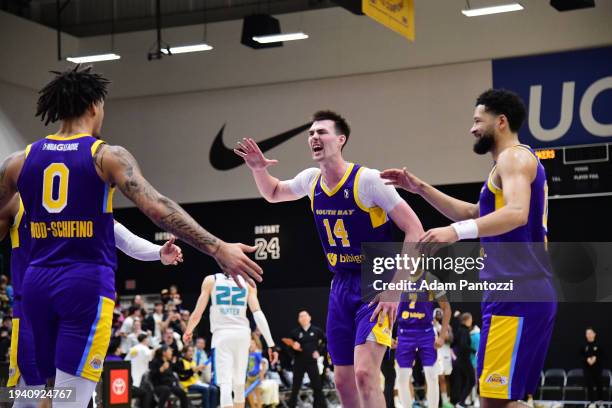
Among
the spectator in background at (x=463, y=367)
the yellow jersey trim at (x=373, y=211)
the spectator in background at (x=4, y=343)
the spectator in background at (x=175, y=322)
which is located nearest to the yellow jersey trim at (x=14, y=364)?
the yellow jersey trim at (x=373, y=211)

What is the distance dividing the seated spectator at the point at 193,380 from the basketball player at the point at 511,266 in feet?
36.8

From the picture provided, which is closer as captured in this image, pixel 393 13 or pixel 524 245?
pixel 524 245

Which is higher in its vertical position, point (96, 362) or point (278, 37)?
point (278, 37)

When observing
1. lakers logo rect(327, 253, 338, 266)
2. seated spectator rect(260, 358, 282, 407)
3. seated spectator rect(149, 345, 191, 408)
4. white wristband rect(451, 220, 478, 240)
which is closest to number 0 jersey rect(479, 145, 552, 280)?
white wristband rect(451, 220, 478, 240)

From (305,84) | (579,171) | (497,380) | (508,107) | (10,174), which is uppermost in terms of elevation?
(305,84)

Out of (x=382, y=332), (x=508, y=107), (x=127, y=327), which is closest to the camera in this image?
(x=508, y=107)

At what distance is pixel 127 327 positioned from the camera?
18.3m

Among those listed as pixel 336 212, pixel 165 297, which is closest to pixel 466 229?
pixel 336 212

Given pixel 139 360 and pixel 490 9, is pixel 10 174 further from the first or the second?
pixel 490 9

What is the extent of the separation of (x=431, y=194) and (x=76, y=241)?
8.10ft

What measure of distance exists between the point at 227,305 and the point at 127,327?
680cm

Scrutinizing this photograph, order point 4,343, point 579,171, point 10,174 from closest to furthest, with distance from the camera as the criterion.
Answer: point 10,174, point 4,343, point 579,171

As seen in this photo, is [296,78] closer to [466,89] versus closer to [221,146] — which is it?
→ [221,146]

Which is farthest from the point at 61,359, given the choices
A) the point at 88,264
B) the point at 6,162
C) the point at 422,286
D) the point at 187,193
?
the point at 187,193
